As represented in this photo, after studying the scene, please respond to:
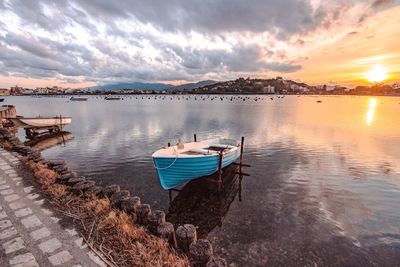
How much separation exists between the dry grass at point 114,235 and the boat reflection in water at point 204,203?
4.24 m

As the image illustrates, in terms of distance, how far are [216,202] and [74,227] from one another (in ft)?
28.0

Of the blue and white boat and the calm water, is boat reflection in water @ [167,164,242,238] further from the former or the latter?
the blue and white boat

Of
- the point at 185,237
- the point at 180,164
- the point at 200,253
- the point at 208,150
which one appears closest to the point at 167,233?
the point at 185,237

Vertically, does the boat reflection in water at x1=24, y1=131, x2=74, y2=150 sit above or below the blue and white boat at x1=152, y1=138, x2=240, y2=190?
below

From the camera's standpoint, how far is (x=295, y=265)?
8.20 meters

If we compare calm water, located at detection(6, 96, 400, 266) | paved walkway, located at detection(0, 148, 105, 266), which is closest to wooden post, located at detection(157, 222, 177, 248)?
paved walkway, located at detection(0, 148, 105, 266)

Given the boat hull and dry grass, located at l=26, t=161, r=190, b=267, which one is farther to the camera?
the boat hull

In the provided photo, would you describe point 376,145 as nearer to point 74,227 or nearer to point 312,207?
point 312,207

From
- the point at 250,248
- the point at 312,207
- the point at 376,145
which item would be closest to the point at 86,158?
the point at 250,248

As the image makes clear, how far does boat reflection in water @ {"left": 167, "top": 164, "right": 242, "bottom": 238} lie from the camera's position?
1119cm

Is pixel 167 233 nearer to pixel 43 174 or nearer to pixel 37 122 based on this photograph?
pixel 43 174

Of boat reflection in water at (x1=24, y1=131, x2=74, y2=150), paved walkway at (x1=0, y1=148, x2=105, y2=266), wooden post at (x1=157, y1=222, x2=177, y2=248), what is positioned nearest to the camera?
paved walkway at (x1=0, y1=148, x2=105, y2=266)

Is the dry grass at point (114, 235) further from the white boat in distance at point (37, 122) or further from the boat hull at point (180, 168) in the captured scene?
the white boat in distance at point (37, 122)

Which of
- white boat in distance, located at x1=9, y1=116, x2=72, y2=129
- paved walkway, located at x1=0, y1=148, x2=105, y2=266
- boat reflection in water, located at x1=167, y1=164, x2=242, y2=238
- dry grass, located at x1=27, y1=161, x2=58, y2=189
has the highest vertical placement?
dry grass, located at x1=27, y1=161, x2=58, y2=189
